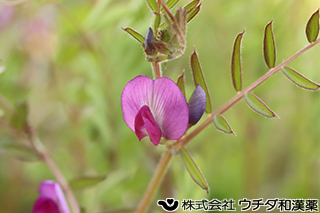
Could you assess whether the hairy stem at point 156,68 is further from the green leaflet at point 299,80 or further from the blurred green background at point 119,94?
the blurred green background at point 119,94

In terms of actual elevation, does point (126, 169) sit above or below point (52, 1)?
below

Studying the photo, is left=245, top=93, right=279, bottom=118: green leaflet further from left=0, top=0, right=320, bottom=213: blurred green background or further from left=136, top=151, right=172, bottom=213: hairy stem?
left=0, top=0, right=320, bottom=213: blurred green background

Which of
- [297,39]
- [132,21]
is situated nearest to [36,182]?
[132,21]

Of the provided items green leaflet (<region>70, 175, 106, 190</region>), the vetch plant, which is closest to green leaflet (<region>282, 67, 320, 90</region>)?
the vetch plant

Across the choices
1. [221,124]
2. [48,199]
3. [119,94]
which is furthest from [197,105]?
[119,94]

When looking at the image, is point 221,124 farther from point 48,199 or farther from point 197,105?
point 48,199

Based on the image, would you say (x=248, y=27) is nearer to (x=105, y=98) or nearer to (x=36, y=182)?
(x=105, y=98)

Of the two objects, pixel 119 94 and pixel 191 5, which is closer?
pixel 191 5
